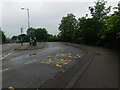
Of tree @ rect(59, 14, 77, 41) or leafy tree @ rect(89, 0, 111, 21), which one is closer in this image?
leafy tree @ rect(89, 0, 111, 21)

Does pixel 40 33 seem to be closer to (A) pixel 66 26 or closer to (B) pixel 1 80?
(A) pixel 66 26

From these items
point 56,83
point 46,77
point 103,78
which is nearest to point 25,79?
point 46,77

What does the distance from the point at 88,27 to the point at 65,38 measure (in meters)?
23.7

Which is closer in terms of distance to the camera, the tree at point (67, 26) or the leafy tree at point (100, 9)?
the leafy tree at point (100, 9)

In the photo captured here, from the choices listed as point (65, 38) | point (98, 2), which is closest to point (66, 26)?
point (65, 38)

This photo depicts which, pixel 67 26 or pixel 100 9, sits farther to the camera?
pixel 67 26

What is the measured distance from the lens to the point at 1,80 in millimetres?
5125

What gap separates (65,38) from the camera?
152 feet

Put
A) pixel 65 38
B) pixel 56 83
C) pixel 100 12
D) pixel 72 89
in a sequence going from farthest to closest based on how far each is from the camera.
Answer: pixel 65 38, pixel 100 12, pixel 56 83, pixel 72 89

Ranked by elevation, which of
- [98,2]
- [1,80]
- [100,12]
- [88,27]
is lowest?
[1,80]

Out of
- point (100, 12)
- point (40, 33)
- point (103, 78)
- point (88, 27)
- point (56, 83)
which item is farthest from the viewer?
point (40, 33)

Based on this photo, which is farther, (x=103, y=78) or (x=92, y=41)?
(x=92, y=41)

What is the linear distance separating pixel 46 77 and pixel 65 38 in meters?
41.3

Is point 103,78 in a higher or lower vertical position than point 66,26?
lower
